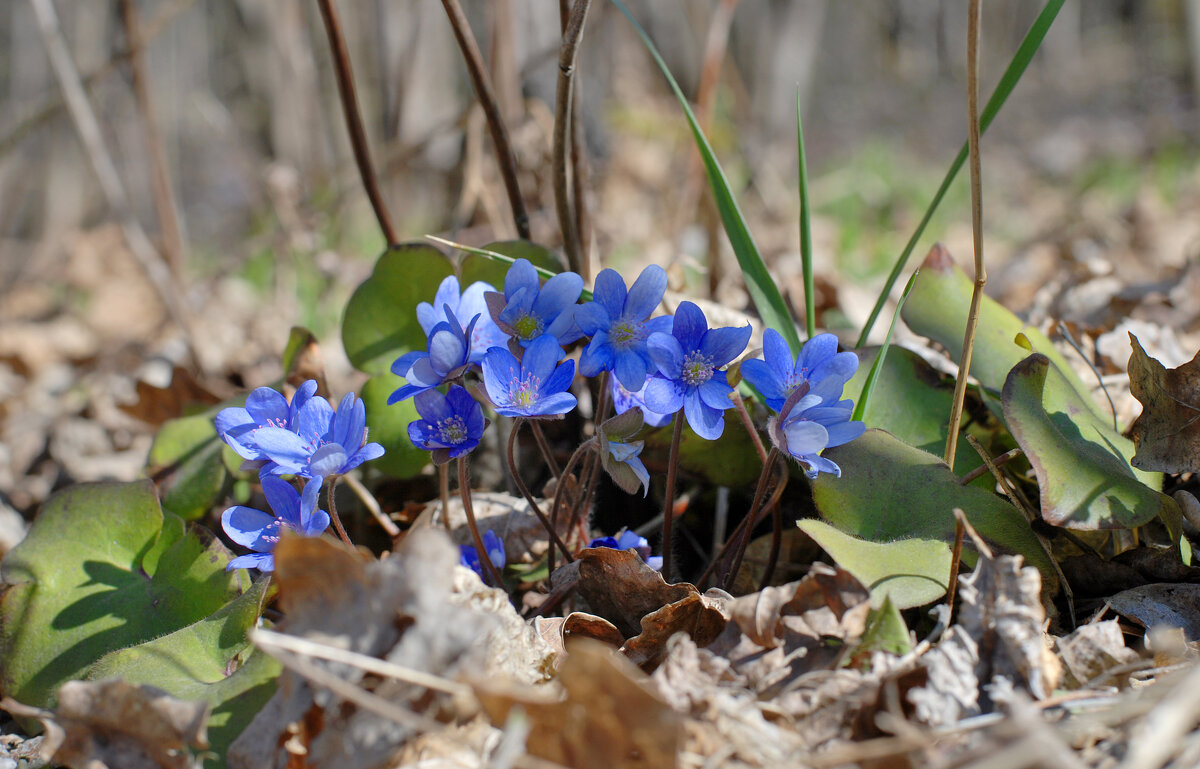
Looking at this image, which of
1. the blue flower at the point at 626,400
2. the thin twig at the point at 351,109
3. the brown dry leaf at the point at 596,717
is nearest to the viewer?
the brown dry leaf at the point at 596,717

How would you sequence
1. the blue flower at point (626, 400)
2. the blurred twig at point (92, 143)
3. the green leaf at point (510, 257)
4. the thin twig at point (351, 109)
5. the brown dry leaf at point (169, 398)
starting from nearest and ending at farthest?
1. the blue flower at point (626, 400)
2. the green leaf at point (510, 257)
3. the thin twig at point (351, 109)
4. the brown dry leaf at point (169, 398)
5. the blurred twig at point (92, 143)

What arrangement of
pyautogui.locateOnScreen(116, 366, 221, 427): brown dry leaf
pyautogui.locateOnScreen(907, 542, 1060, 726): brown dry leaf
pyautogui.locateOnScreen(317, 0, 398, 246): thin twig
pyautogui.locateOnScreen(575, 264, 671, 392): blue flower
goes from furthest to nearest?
pyautogui.locateOnScreen(116, 366, 221, 427): brown dry leaf, pyautogui.locateOnScreen(317, 0, 398, 246): thin twig, pyautogui.locateOnScreen(575, 264, 671, 392): blue flower, pyautogui.locateOnScreen(907, 542, 1060, 726): brown dry leaf

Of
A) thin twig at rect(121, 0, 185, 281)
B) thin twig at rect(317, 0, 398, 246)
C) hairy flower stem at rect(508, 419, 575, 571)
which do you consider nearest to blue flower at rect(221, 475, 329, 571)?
hairy flower stem at rect(508, 419, 575, 571)

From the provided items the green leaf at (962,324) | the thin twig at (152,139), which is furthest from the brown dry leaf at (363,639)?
the thin twig at (152,139)

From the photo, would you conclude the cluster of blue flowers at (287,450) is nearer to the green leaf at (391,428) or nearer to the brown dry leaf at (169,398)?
the green leaf at (391,428)

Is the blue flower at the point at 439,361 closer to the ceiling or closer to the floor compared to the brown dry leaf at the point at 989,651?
closer to the ceiling

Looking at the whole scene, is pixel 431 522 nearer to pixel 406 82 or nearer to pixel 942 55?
pixel 406 82

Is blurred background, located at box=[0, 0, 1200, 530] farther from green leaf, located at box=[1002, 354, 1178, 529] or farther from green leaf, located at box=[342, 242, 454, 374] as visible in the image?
green leaf, located at box=[1002, 354, 1178, 529]

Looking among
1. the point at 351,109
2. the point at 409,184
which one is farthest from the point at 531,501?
the point at 409,184
